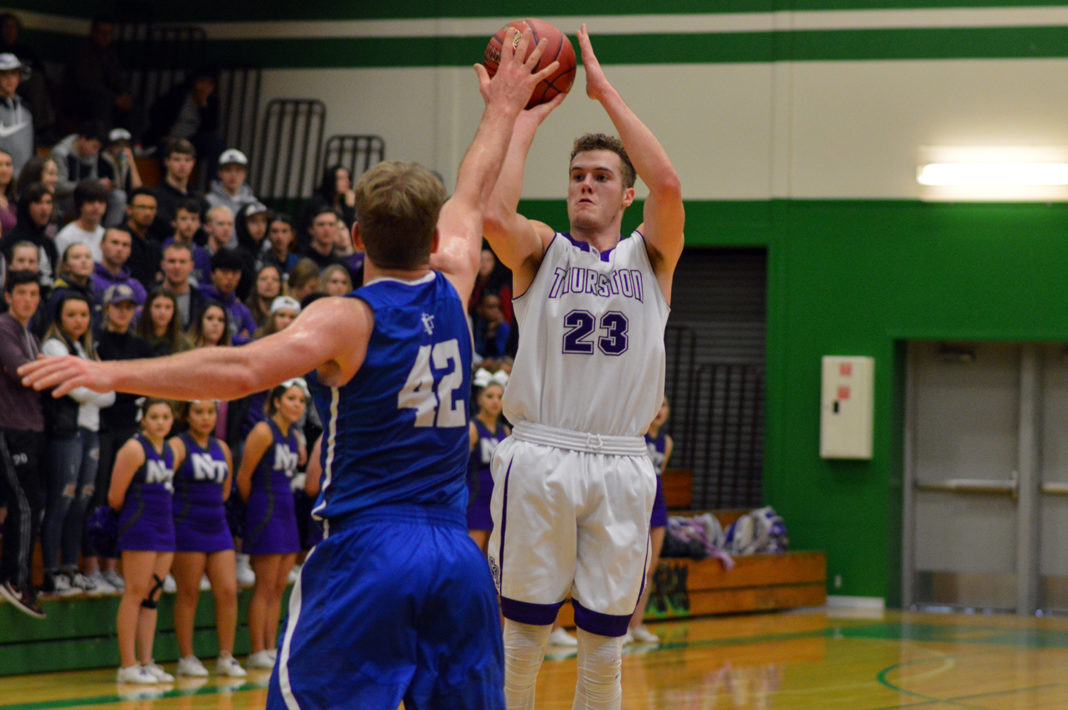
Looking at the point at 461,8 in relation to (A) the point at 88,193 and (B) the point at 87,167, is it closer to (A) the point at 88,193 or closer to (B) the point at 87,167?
(B) the point at 87,167

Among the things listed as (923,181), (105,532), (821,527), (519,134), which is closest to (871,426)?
(821,527)

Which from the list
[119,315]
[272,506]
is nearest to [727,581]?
[272,506]

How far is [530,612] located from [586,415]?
0.66 m

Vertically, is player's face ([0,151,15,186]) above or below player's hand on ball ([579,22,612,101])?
above

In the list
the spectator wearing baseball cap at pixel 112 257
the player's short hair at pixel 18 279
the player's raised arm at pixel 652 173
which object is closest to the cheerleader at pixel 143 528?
the player's short hair at pixel 18 279

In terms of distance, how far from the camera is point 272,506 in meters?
8.17

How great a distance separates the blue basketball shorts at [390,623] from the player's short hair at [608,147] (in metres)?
1.93

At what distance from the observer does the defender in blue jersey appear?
3.06 m

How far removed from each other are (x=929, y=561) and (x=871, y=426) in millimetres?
1379

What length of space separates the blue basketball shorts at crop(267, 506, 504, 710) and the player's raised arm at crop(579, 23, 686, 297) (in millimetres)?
1733

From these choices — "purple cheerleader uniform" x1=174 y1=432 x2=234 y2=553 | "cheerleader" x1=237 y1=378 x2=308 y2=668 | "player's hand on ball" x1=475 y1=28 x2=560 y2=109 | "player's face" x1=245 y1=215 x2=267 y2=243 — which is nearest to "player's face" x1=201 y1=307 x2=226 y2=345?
"cheerleader" x1=237 y1=378 x2=308 y2=668

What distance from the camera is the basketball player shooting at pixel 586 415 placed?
4512 mm

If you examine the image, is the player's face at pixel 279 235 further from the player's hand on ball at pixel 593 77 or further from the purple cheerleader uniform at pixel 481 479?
the player's hand on ball at pixel 593 77

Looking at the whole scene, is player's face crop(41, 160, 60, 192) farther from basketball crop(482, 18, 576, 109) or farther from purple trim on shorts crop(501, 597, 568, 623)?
purple trim on shorts crop(501, 597, 568, 623)
